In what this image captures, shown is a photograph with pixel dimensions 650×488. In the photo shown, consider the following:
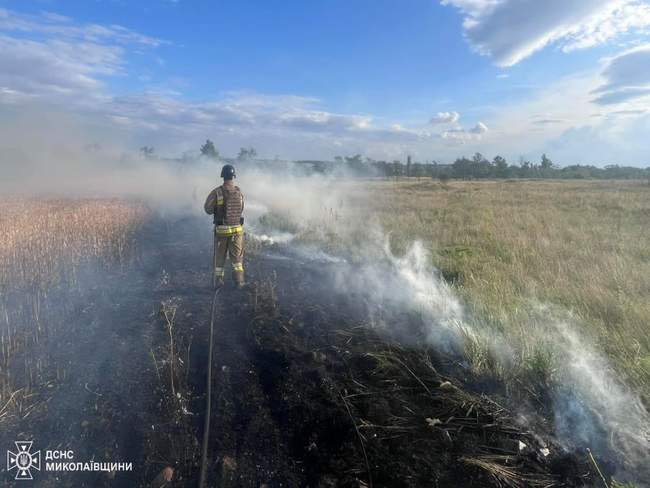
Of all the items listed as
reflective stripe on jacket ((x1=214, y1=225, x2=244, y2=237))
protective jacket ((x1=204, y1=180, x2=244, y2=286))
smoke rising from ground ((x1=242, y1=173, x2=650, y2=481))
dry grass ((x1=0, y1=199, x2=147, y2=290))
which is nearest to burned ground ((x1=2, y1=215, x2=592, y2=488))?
smoke rising from ground ((x1=242, y1=173, x2=650, y2=481))

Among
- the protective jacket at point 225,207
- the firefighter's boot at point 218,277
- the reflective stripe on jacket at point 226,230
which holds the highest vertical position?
the protective jacket at point 225,207

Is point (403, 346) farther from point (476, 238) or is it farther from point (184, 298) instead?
point (476, 238)

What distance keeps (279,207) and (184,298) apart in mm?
11526

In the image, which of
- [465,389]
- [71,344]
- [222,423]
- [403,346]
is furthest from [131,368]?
[465,389]

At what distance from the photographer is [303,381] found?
4062 mm

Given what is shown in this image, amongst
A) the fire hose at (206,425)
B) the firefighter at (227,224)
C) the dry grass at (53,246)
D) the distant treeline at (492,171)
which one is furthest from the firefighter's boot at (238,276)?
the distant treeline at (492,171)

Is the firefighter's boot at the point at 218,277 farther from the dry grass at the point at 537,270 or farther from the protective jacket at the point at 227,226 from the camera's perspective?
the dry grass at the point at 537,270

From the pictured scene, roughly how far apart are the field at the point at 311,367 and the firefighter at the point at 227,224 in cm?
44

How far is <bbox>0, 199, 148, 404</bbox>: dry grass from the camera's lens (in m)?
4.17

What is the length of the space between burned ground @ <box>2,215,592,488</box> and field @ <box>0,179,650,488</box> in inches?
0.7

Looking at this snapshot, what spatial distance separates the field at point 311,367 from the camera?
10.1 feet

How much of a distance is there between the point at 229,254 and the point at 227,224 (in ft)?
1.89

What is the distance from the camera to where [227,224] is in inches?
285

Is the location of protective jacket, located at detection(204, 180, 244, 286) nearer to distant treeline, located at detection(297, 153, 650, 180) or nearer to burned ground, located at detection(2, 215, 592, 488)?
burned ground, located at detection(2, 215, 592, 488)
